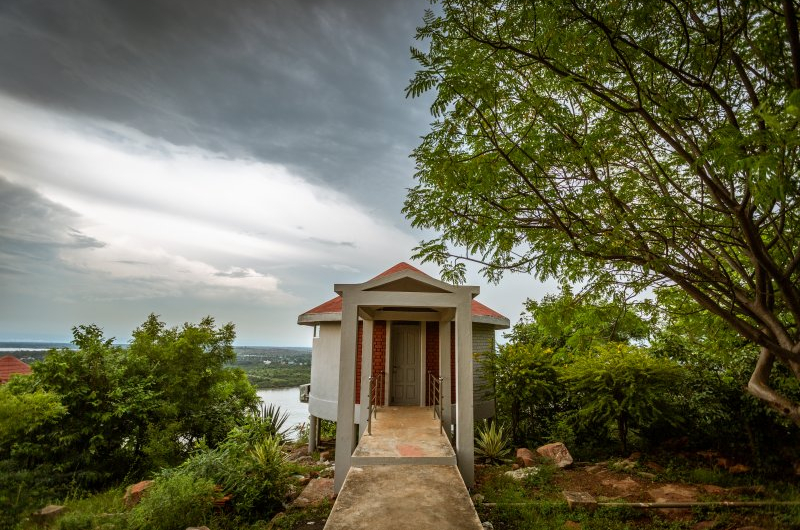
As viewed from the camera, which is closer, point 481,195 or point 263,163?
→ point 481,195

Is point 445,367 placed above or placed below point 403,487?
above

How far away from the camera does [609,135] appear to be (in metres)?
4.75

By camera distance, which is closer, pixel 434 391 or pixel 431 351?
pixel 434 391

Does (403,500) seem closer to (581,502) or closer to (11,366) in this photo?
(581,502)

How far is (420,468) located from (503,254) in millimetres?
3856

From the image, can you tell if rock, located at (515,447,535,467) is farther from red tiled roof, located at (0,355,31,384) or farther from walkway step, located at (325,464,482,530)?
red tiled roof, located at (0,355,31,384)

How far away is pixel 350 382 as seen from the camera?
7297 millimetres

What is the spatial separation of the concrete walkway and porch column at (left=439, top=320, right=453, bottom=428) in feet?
5.57

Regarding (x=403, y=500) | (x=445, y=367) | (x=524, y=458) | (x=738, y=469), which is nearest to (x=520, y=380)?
(x=445, y=367)

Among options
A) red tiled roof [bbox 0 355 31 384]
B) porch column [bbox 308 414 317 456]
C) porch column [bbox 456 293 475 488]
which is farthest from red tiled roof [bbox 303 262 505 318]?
red tiled roof [bbox 0 355 31 384]

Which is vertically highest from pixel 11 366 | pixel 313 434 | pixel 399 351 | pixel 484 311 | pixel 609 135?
pixel 609 135

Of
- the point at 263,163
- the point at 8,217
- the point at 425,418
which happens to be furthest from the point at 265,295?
the point at 425,418

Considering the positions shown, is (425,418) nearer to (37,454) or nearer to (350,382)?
(350,382)

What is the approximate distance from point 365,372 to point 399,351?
213 cm
